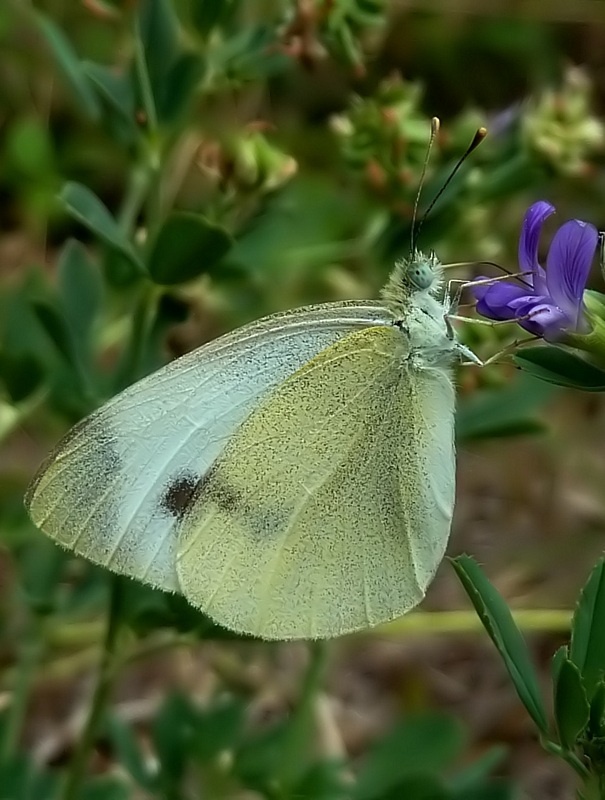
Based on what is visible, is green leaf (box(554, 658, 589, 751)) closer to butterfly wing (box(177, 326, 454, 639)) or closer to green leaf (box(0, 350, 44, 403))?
butterfly wing (box(177, 326, 454, 639))

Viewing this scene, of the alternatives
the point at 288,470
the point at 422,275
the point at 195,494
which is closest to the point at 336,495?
the point at 288,470

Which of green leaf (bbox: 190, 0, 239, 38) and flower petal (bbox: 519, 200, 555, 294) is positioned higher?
green leaf (bbox: 190, 0, 239, 38)

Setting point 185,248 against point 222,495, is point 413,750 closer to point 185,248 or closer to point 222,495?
point 222,495

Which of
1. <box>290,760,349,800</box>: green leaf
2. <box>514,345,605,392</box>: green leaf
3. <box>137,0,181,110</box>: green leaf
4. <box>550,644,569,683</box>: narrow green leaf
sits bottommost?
<box>290,760,349,800</box>: green leaf

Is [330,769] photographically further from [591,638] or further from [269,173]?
[269,173]

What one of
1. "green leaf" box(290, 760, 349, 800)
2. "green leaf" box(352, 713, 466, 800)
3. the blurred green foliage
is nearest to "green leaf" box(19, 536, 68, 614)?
the blurred green foliage

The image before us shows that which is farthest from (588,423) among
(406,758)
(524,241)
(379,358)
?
(524,241)
